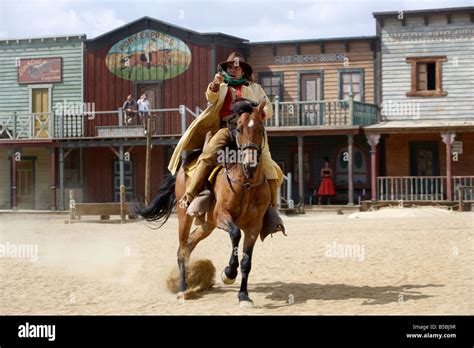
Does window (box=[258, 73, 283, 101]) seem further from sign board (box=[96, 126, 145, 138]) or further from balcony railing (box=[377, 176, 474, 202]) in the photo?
balcony railing (box=[377, 176, 474, 202])

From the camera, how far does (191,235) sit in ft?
34.4

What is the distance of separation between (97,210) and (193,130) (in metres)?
13.5

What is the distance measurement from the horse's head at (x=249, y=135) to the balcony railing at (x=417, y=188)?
60.3 ft

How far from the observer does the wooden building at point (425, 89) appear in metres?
29.6

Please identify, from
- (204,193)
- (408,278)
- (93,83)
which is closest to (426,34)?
(93,83)

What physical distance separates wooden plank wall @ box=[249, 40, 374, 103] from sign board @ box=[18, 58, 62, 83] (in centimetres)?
837

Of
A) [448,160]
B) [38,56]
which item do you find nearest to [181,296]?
[448,160]

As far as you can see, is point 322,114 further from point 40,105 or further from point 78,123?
point 40,105

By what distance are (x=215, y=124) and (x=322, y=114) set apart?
62.7ft

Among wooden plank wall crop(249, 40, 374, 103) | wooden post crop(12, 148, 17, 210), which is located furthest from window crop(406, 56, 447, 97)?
wooden post crop(12, 148, 17, 210)

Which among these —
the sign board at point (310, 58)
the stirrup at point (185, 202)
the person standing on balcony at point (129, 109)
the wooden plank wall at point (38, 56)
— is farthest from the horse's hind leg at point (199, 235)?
the wooden plank wall at point (38, 56)

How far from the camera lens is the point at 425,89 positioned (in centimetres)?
3027

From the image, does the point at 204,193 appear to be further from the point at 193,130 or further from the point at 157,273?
the point at 157,273
